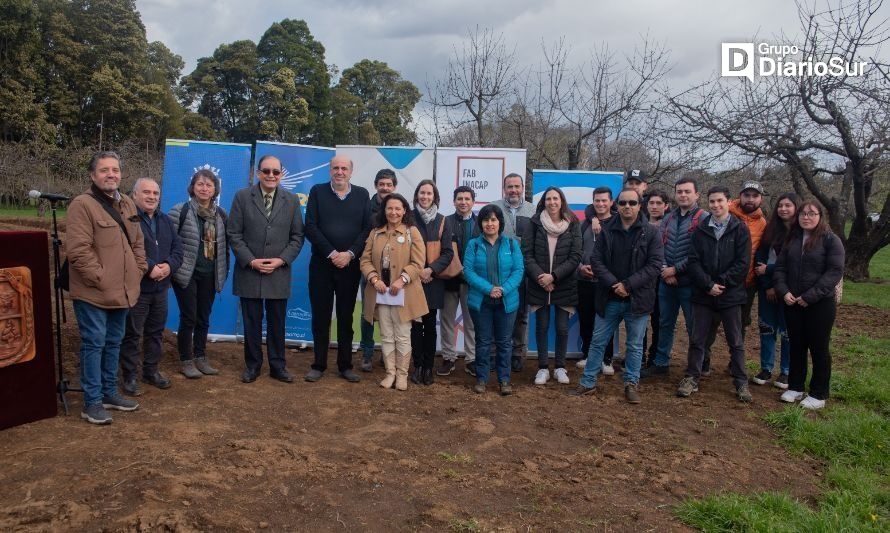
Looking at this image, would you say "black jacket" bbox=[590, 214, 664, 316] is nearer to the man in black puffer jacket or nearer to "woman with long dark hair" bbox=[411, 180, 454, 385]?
the man in black puffer jacket

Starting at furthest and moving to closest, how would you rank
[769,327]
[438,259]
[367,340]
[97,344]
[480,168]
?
1. [480,168]
2. [367,340]
3. [769,327]
4. [438,259]
5. [97,344]

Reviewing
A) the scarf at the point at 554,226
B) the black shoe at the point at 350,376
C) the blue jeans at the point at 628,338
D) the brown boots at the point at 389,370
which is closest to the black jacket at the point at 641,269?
the blue jeans at the point at 628,338

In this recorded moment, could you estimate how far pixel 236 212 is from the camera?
5.33 meters

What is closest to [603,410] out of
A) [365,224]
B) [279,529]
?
[365,224]

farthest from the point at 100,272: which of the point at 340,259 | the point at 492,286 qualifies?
the point at 492,286

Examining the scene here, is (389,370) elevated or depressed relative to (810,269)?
depressed

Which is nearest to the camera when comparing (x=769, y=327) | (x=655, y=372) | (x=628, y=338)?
(x=628, y=338)

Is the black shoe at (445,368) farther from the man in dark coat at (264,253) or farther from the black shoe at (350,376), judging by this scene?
the man in dark coat at (264,253)

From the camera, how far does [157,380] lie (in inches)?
200

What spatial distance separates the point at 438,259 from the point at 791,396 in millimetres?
3555

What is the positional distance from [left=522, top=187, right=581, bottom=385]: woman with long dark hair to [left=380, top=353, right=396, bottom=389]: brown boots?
144 cm

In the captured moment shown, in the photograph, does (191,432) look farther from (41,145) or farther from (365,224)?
(41,145)

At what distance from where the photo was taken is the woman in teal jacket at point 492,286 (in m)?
5.48

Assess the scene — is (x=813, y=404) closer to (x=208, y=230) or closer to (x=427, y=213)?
(x=427, y=213)
